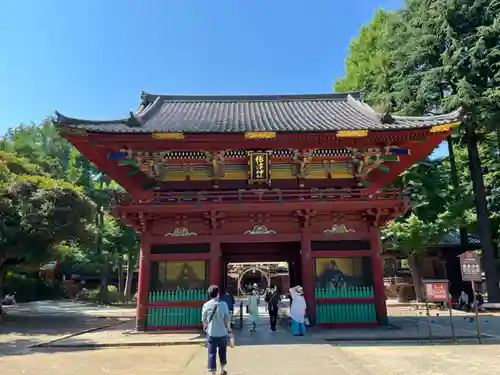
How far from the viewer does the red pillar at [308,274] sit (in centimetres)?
1353

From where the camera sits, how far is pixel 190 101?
21.3 metres

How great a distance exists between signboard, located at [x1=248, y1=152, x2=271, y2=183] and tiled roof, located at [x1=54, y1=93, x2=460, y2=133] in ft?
3.17

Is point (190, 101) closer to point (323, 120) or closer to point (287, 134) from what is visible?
point (323, 120)

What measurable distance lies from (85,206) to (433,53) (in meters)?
23.1

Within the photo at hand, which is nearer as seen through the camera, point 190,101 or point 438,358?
point 438,358

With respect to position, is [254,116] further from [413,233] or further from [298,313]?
[413,233]

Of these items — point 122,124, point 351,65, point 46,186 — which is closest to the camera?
point 122,124

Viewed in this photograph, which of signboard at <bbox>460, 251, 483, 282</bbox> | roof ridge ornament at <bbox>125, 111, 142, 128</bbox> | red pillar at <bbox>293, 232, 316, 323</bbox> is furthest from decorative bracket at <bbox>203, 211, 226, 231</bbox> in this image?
signboard at <bbox>460, 251, 483, 282</bbox>

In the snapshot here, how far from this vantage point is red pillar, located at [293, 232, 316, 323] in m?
13.5

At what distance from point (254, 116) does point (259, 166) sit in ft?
13.4

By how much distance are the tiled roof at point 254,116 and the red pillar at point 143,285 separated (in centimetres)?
415

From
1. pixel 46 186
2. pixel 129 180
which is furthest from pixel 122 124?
pixel 46 186

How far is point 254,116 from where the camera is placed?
Result: 1750cm

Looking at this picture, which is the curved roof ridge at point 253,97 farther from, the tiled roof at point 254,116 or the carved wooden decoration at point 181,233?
the carved wooden decoration at point 181,233
